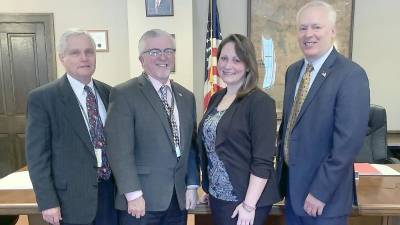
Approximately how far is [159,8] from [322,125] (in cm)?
261

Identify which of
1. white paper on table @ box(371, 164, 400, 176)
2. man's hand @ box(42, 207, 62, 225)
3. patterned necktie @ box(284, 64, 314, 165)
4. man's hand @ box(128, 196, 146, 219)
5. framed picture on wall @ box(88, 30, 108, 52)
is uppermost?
framed picture on wall @ box(88, 30, 108, 52)

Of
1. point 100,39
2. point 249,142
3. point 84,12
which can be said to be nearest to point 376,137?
point 249,142

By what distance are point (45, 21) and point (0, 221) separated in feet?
8.21

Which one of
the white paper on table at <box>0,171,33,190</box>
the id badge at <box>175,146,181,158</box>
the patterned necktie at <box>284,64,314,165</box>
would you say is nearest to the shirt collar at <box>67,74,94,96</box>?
the id badge at <box>175,146,181,158</box>

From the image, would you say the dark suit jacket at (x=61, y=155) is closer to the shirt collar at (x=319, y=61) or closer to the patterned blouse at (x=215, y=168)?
the patterned blouse at (x=215, y=168)

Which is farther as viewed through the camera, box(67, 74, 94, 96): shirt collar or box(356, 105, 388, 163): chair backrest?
box(356, 105, 388, 163): chair backrest

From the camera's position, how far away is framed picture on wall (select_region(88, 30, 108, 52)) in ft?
12.4

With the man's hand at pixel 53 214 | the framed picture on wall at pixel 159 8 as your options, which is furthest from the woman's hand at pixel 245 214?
the framed picture on wall at pixel 159 8

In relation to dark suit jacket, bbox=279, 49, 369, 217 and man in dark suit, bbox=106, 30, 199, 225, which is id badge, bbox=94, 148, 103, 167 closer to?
man in dark suit, bbox=106, 30, 199, 225

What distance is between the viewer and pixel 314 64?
137 centimetres

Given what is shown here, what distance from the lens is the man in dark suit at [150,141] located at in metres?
1.34

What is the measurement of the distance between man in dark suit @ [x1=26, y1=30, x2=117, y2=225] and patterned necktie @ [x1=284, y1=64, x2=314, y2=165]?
81 centimetres

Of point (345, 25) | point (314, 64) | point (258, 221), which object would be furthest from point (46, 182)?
point (345, 25)

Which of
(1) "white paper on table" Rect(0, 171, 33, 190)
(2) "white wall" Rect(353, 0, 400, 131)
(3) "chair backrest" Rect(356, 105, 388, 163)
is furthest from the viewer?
(2) "white wall" Rect(353, 0, 400, 131)
